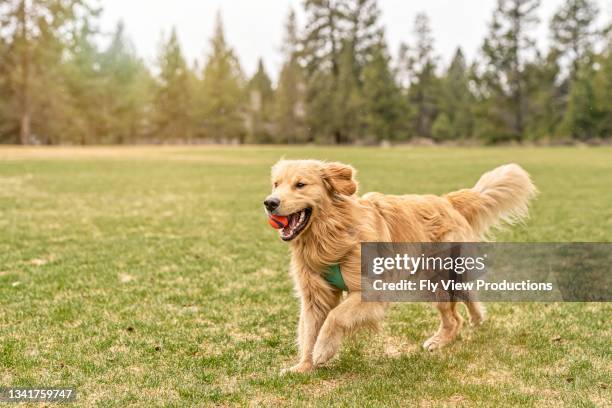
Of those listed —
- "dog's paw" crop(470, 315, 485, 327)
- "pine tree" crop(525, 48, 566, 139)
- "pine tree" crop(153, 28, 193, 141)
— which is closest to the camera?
"dog's paw" crop(470, 315, 485, 327)

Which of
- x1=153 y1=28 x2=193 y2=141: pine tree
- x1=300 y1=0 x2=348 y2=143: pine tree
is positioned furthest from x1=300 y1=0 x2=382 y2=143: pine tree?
x1=153 y1=28 x2=193 y2=141: pine tree

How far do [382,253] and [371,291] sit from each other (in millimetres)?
394

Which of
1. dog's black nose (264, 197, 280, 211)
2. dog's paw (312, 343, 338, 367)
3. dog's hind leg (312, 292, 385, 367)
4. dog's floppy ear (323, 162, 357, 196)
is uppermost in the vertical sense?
dog's floppy ear (323, 162, 357, 196)

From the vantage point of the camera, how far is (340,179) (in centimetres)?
460

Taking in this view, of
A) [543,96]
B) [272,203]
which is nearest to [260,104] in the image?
[543,96]

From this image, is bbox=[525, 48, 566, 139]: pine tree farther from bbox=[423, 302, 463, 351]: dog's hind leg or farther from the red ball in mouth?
the red ball in mouth

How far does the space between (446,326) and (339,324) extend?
1411mm

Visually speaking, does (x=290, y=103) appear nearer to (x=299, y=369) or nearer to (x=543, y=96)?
(x=543, y=96)

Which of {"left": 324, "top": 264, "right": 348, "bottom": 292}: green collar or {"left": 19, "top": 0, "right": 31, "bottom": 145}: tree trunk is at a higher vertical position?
{"left": 19, "top": 0, "right": 31, "bottom": 145}: tree trunk

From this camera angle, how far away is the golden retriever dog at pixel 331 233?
4.32 m

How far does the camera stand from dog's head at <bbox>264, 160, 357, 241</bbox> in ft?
14.3

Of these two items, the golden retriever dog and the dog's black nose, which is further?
the golden retriever dog

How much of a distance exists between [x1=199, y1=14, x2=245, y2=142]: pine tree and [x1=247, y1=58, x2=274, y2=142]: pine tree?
2.38 metres

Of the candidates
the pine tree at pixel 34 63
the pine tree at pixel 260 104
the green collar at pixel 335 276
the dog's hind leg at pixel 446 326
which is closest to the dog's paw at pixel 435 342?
the dog's hind leg at pixel 446 326
